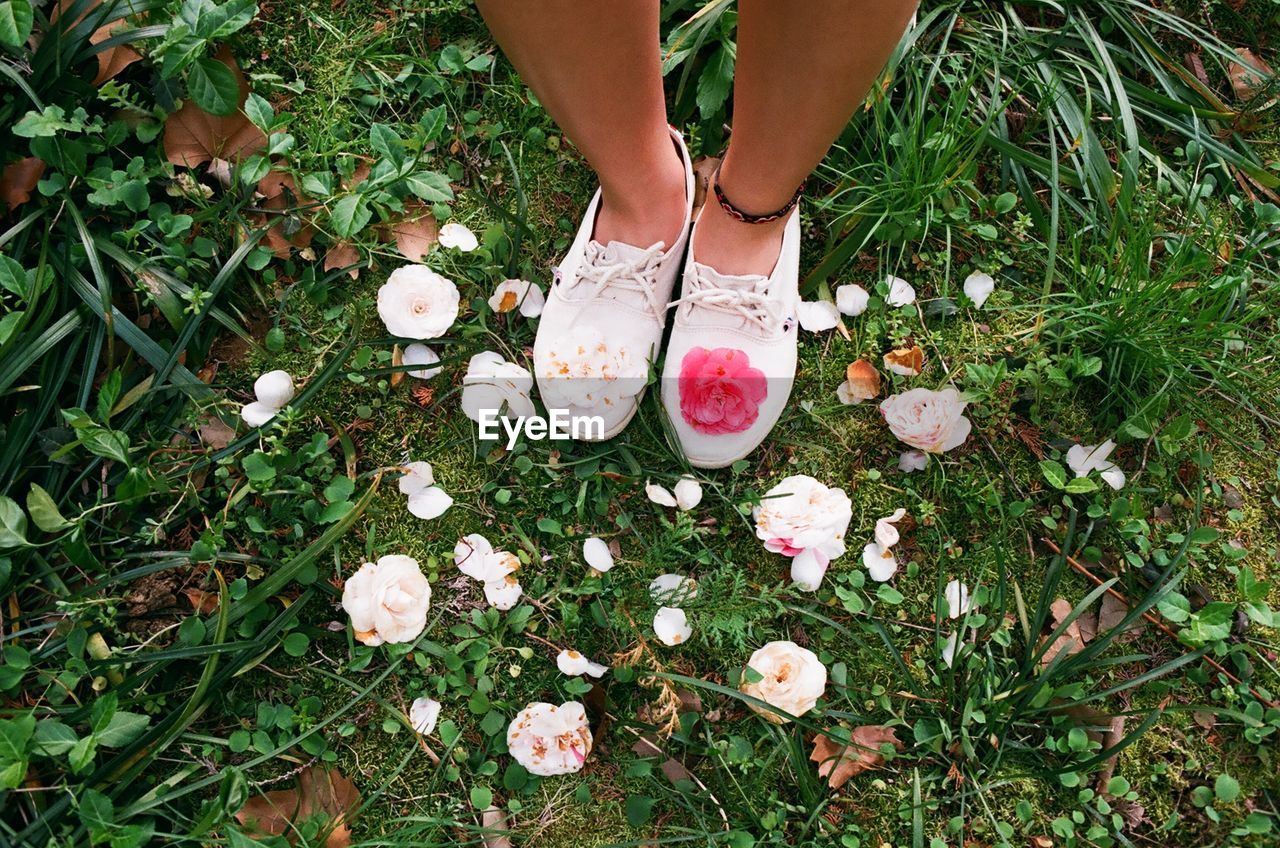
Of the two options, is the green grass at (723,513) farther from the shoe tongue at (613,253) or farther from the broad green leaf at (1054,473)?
the shoe tongue at (613,253)

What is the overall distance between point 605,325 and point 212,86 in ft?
3.26

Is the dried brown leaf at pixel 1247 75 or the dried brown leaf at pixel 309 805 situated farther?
the dried brown leaf at pixel 1247 75

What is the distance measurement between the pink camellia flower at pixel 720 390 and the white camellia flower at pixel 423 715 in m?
0.78

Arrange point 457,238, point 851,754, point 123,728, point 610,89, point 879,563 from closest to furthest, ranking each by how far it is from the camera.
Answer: point 610,89 < point 123,728 < point 851,754 < point 879,563 < point 457,238

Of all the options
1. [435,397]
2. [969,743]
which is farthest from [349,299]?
[969,743]

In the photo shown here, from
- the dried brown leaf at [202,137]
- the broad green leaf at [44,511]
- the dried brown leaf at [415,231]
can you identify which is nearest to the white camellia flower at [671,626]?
the dried brown leaf at [415,231]

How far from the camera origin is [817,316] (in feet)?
6.12

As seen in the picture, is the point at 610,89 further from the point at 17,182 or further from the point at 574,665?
the point at 17,182

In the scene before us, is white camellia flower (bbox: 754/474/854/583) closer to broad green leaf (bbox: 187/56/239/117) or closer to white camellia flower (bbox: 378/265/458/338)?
white camellia flower (bbox: 378/265/458/338)

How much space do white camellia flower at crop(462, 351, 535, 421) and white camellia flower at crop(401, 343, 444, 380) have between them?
9 cm

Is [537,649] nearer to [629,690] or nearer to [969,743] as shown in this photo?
[629,690]

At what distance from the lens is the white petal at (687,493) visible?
5.71ft

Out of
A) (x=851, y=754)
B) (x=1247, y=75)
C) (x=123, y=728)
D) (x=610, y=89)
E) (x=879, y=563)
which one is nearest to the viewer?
(x=610, y=89)

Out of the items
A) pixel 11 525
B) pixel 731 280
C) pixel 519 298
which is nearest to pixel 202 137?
pixel 519 298
